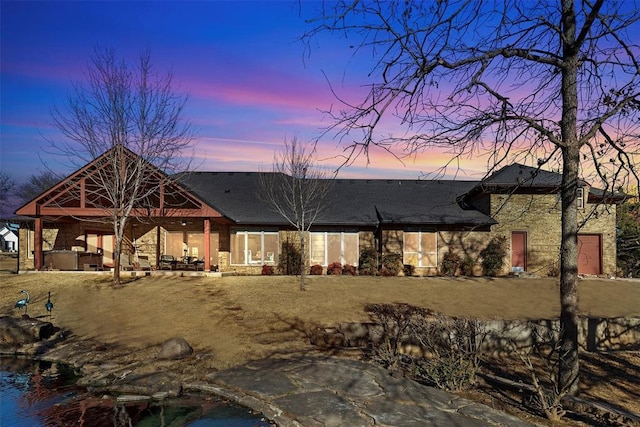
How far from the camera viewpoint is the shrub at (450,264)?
25484mm

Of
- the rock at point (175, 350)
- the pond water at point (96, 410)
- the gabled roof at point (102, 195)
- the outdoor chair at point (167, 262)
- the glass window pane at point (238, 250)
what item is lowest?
the pond water at point (96, 410)

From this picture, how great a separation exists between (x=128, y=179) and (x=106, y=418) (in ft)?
50.8

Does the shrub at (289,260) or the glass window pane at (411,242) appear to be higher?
the glass window pane at (411,242)

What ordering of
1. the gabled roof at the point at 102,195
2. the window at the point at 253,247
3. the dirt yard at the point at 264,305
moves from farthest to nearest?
the window at the point at 253,247 < the gabled roof at the point at 102,195 < the dirt yard at the point at 264,305

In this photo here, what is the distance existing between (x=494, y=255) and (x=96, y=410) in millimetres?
21338

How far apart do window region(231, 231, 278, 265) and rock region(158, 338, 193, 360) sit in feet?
48.1

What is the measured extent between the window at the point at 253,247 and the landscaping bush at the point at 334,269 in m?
2.83

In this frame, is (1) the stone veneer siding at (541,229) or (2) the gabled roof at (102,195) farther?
(1) the stone veneer siding at (541,229)

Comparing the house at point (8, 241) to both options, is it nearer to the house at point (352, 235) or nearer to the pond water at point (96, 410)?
the house at point (352, 235)

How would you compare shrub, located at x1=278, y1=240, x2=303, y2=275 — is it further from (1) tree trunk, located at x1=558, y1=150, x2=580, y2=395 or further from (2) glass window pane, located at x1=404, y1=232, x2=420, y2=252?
(1) tree trunk, located at x1=558, y1=150, x2=580, y2=395

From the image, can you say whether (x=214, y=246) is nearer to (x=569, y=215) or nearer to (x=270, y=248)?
(x=270, y=248)

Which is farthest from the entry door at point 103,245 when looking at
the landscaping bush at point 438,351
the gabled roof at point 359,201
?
the landscaping bush at point 438,351

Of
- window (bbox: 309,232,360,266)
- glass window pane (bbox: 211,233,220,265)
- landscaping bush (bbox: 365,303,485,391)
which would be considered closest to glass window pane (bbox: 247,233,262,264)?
glass window pane (bbox: 211,233,220,265)

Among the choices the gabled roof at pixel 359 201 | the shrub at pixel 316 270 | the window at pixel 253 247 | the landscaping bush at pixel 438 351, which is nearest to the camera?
the landscaping bush at pixel 438 351
